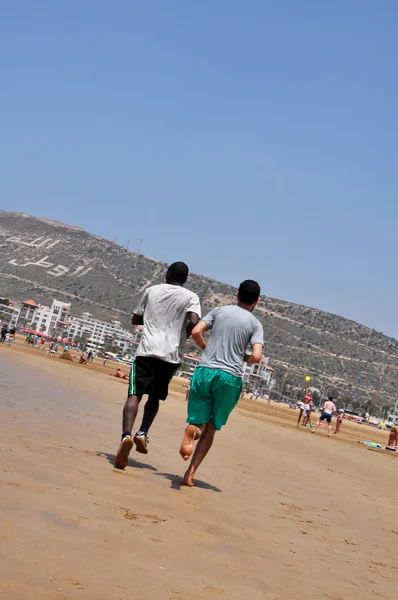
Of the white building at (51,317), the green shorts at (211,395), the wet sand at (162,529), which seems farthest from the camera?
the white building at (51,317)

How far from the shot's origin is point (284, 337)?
16988 cm

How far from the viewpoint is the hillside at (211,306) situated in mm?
164000

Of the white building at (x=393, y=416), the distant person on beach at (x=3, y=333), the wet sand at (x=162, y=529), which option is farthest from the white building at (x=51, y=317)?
the wet sand at (x=162, y=529)

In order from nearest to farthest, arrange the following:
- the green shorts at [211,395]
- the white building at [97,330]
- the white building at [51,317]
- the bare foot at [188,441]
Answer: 1. the bare foot at [188,441]
2. the green shorts at [211,395]
3. the white building at [51,317]
4. the white building at [97,330]

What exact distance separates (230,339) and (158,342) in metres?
0.55

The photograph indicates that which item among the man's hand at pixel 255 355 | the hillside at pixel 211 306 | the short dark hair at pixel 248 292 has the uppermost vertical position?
the hillside at pixel 211 306

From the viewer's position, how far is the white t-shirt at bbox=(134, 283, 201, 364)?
230 inches

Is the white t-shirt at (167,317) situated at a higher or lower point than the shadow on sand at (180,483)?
higher

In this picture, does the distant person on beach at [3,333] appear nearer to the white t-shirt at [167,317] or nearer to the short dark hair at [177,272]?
the short dark hair at [177,272]

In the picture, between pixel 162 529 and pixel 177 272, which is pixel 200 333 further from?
pixel 162 529

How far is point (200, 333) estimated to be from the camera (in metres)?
5.66

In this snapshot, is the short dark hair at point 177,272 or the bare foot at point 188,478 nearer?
the bare foot at point 188,478

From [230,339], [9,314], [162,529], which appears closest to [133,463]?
[230,339]

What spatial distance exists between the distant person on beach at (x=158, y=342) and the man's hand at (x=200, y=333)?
122 millimetres
